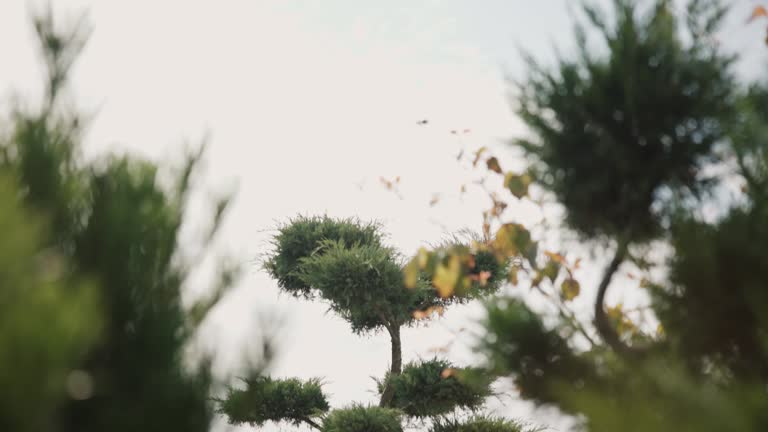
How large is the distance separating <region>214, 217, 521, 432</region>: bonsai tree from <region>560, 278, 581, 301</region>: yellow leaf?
4172 mm

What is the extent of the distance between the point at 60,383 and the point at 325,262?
24.9ft

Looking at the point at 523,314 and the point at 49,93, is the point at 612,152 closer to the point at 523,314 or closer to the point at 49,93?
the point at 523,314

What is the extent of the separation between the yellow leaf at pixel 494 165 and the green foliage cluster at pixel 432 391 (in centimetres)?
550

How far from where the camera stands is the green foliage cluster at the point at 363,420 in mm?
8406

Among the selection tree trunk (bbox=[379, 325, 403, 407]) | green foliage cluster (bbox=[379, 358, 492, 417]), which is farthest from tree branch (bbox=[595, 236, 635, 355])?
tree trunk (bbox=[379, 325, 403, 407])

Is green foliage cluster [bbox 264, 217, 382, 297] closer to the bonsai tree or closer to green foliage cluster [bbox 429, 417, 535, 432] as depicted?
the bonsai tree

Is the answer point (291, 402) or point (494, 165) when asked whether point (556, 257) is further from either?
point (291, 402)

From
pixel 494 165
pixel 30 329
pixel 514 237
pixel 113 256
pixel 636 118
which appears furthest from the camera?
pixel 494 165

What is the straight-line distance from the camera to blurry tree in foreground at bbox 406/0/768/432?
Result: 9.57ft

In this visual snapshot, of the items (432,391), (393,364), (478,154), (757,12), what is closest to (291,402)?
(393,364)

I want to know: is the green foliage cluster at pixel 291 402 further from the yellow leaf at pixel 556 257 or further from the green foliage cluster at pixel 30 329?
the green foliage cluster at pixel 30 329

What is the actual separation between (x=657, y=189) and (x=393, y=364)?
24.1 feet

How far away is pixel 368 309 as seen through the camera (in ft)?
31.7

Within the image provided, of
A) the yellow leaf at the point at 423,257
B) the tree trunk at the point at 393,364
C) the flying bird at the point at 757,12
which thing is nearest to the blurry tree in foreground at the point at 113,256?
the yellow leaf at the point at 423,257
